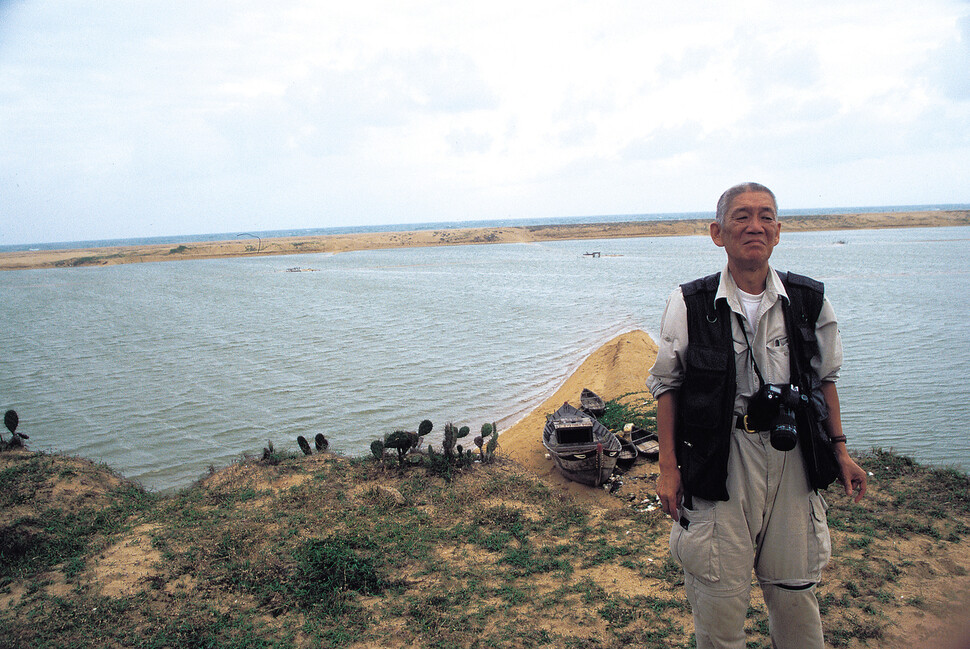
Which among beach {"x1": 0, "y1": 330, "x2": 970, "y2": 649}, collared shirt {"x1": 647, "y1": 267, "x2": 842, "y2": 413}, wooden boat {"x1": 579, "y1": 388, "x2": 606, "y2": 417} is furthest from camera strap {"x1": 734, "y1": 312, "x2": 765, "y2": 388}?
wooden boat {"x1": 579, "y1": 388, "x2": 606, "y2": 417}

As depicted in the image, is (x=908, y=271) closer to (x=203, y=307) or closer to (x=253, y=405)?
(x=253, y=405)

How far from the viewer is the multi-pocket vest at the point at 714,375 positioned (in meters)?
2.74

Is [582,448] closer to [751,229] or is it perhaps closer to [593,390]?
[593,390]

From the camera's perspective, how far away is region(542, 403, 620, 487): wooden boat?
8984 millimetres

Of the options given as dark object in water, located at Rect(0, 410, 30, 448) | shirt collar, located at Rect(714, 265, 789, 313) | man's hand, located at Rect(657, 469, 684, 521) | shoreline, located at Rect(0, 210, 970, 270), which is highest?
shoreline, located at Rect(0, 210, 970, 270)

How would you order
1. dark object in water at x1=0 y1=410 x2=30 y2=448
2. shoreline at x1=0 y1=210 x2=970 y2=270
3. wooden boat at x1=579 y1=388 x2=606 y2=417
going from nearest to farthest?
1. dark object in water at x1=0 y1=410 x2=30 y2=448
2. wooden boat at x1=579 y1=388 x2=606 y2=417
3. shoreline at x1=0 y1=210 x2=970 y2=270

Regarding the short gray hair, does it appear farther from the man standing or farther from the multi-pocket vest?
the multi-pocket vest

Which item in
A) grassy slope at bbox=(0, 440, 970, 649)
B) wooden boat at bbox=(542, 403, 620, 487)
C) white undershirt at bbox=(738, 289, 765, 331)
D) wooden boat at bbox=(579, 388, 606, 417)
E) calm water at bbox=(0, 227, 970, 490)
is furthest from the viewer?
calm water at bbox=(0, 227, 970, 490)

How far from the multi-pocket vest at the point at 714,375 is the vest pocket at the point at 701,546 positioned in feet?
0.37

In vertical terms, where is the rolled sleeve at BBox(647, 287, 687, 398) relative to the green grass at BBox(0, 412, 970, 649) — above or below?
above

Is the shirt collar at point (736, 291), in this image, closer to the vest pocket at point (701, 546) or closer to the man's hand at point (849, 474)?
the man's hand at point (849, 474)

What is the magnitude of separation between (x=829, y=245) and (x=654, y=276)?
132 feet

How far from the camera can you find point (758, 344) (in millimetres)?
2826

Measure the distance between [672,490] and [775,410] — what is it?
2.22 feet
